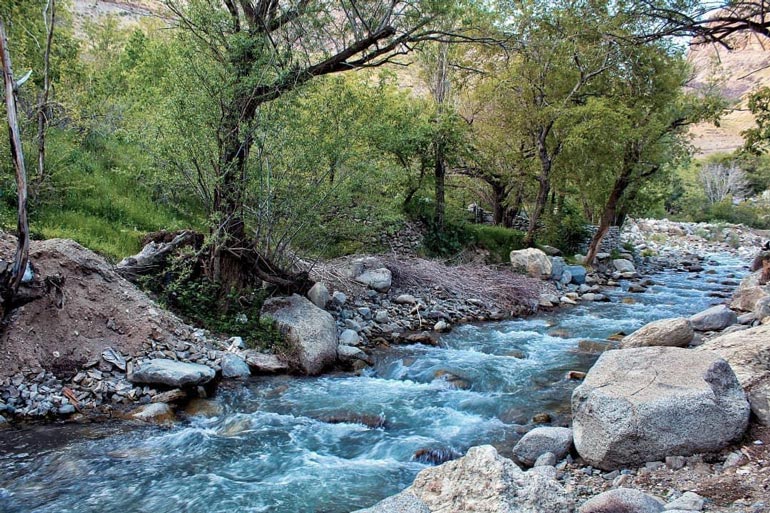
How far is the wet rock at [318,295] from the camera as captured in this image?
9867mm

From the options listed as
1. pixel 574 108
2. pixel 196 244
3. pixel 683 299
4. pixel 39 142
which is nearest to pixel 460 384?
pixel 196 244

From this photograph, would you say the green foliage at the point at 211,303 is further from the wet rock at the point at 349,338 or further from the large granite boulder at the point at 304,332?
the wet rock at the point at 349,338

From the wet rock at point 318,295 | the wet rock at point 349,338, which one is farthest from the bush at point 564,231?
the wet rock at point 349,338

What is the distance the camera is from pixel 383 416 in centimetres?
643

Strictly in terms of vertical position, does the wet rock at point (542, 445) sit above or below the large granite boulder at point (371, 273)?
below

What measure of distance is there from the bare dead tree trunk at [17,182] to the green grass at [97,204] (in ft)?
7.44

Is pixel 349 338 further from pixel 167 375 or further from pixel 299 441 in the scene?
pixel 299 441

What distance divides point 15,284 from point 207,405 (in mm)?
2689

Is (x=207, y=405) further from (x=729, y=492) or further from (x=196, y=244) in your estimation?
(x=729, y=492)

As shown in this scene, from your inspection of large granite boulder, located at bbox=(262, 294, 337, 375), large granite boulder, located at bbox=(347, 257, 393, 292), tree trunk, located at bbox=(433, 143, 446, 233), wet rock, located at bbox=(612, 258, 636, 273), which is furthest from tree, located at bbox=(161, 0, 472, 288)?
wet rock, located at bbox=(612, 258, 636, 273)

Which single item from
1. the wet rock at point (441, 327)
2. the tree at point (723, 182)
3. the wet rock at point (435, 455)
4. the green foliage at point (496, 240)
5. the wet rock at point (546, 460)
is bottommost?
the wet rock at point (435, 455)

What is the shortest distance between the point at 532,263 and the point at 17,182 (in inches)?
527

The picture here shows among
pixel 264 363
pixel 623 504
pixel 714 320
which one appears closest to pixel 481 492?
pixel 623 504

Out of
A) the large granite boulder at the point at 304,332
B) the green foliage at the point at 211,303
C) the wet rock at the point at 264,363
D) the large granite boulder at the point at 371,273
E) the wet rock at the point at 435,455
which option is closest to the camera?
the wet rock at the point at 435,455
